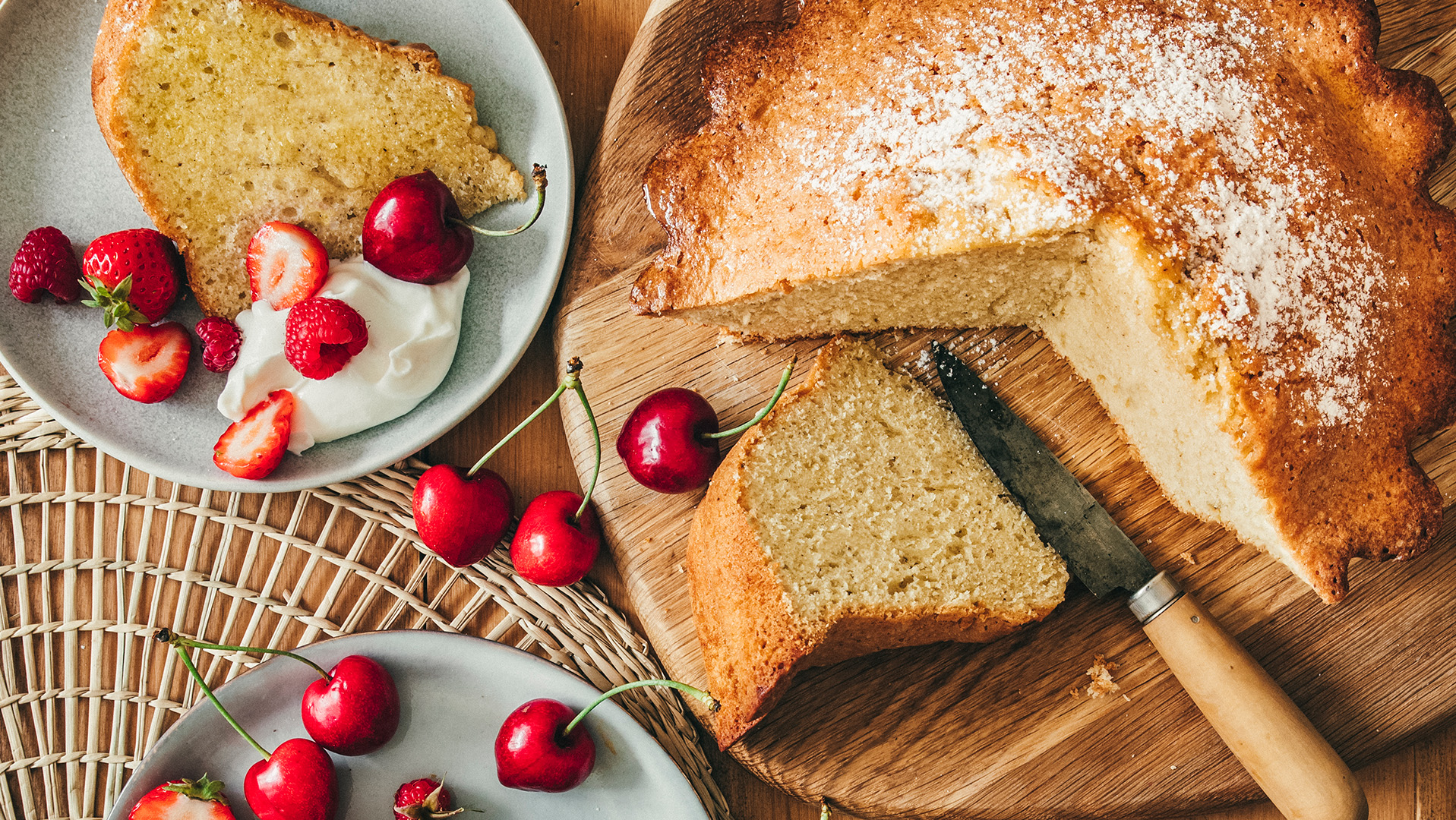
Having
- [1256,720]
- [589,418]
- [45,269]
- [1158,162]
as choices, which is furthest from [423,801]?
[1158,162]

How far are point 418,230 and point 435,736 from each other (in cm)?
145

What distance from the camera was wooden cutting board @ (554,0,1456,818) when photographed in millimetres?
2482

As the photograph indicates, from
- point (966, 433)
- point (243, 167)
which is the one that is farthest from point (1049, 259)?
point (243, 167)

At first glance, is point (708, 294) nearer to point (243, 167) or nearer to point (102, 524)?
point (243, 167)

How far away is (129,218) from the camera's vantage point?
8.77 feet

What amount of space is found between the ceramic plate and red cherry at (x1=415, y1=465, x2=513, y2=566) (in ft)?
0.86

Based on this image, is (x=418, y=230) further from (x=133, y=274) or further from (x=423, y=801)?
(x=423, y=801)

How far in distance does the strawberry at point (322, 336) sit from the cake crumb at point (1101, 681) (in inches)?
87.0

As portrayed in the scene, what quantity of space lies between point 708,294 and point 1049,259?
0.87 meters

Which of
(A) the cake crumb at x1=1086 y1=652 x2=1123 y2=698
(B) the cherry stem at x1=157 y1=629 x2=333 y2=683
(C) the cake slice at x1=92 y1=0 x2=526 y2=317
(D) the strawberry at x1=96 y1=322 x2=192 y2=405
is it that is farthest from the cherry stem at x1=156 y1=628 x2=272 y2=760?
(A) the cake crumb at x1=1086 y1=652 x2=1123 y2=698

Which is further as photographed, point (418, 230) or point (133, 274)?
point (133, 274)

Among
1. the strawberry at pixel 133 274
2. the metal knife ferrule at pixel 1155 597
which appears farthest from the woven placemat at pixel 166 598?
the metal knife ferrule at pixel 1155 597

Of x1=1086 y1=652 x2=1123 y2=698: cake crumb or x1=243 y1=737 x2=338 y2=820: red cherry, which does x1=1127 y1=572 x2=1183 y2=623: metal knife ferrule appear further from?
x1=243 y1=737 x2=338 y2=820: red cherry

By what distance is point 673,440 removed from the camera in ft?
7.86
